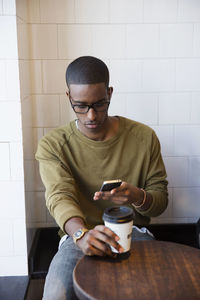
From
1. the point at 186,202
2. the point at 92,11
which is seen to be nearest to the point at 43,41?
the point at 92,11

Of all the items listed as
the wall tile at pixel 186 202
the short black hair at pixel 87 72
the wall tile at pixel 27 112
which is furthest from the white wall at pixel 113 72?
the short black hair at pixel 87 72

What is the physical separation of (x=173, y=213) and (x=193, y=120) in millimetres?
582

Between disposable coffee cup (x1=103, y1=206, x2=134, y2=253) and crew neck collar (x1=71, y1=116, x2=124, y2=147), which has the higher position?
crew neck collar (x1=71, y1=116, x2=124, y2=147)

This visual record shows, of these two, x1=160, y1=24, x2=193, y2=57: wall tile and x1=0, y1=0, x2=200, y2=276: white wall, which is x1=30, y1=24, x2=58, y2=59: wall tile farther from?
x1=160, y1=24, x2=193, y2=57: wall tile

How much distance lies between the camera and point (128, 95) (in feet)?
6.93

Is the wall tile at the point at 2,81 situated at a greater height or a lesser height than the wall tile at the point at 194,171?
greater

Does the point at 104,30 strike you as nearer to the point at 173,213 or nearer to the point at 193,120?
the point at 193,120

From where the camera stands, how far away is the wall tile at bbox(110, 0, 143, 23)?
2.01 m

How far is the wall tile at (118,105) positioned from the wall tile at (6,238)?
83cm

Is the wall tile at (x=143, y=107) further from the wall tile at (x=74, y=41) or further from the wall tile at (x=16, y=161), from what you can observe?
the wall tile at (x=16, y=161)

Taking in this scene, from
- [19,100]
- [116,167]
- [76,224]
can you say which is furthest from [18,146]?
[76,224]

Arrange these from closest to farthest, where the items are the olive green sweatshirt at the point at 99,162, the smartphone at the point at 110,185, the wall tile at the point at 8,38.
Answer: the smartphone at the point at 110,185 < the olive green sweatshirt at the point at 99,162 < the wall tile at the point at 8,38

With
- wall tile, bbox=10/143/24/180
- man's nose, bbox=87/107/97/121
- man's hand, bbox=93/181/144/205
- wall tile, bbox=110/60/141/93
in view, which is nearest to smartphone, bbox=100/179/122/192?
man's hand, bbox=93/181/144/205

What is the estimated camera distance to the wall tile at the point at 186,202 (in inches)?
88.4
